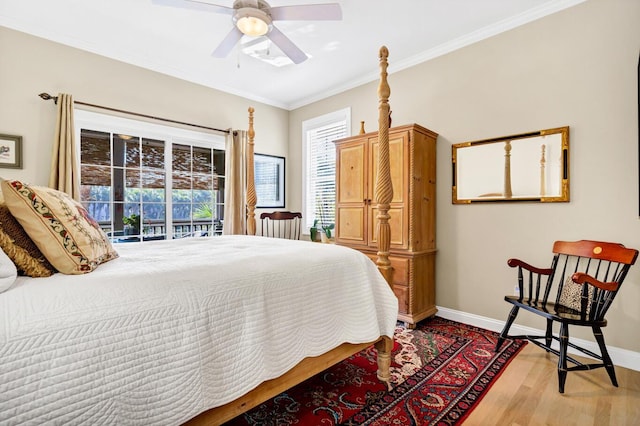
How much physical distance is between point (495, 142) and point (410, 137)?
0.76 meters

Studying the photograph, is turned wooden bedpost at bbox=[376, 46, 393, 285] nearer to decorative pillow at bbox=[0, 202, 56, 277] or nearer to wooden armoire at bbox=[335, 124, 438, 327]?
wooden armoire at bbox=[335, 124, 438, 327]

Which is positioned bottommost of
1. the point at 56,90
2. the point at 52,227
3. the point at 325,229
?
the point at 325,229

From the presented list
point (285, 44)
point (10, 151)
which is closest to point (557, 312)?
point (285, 44)

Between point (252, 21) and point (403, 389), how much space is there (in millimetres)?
2630

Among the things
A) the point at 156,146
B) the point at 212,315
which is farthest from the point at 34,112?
the point at 212,315

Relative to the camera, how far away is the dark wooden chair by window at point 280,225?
14.0ft

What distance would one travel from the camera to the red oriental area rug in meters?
1.63

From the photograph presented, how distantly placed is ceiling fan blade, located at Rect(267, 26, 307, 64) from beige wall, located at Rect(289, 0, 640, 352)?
4.07 ft

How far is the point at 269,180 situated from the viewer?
4.78m

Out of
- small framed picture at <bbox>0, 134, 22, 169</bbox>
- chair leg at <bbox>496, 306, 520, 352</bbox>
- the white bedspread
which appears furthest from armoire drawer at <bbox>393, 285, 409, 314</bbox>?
small framed picture at <bbox>0, 134, 22, 169</bbox>

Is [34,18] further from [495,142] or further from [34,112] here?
[495,142]

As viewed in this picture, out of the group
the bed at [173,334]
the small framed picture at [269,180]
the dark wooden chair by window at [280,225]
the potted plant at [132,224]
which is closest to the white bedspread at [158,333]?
the bed at [173,334]

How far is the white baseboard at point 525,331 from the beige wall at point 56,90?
12.1 feet

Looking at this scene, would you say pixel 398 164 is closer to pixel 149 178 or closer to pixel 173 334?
pixel 173 334
